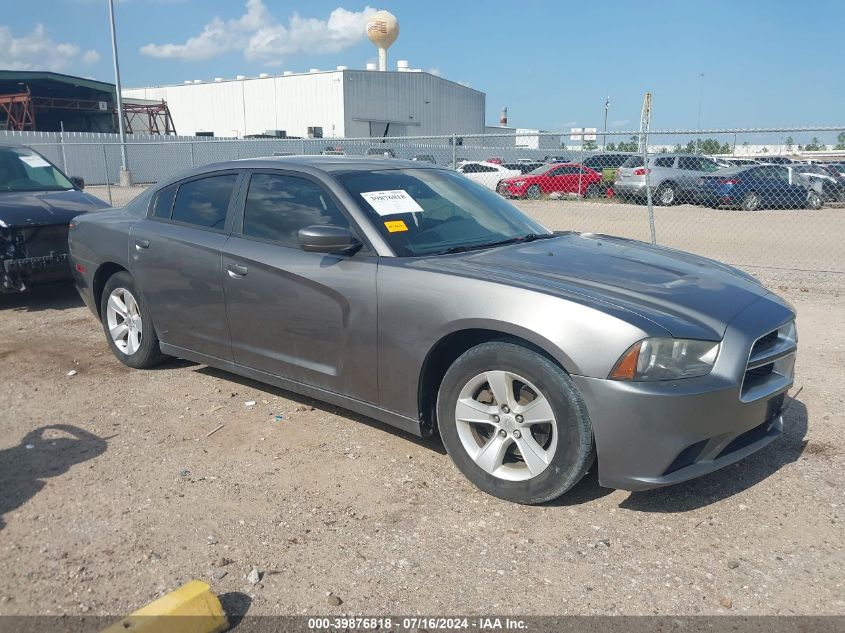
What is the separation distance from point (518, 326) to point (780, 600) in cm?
146

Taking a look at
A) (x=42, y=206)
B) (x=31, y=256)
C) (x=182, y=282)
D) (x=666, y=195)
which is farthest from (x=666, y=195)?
(x=182, y=282)

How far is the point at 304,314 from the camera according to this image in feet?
13.0

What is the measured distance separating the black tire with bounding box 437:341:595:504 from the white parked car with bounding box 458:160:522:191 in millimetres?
20951

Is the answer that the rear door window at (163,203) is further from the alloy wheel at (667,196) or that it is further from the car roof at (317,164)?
the alloy wheel at (667,196)

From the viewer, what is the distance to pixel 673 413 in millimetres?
2896

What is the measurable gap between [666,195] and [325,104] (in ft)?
112

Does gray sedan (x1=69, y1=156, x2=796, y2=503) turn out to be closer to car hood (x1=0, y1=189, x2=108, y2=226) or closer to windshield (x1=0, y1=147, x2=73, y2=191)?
car hood (x1=0, y1=189, x2=108, y2=226)

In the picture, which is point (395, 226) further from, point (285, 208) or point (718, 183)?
point (718, 183)

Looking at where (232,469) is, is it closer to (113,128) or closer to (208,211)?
(208,211)

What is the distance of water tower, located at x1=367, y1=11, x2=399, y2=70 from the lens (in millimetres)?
56312

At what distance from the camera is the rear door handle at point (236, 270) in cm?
426

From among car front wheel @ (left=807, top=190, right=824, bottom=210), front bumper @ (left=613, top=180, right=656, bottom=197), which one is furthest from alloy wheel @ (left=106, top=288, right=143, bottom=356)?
car front wheel @ (left=807, top=190, right=824, bottom=210)

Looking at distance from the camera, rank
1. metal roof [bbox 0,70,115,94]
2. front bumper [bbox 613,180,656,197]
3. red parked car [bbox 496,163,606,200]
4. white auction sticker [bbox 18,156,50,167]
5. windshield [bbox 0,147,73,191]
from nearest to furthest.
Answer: windshield [bbox 0,147,73,191]
white auction sticker [bbox 18,156,50,167]
front bumper [bbox 613,180,656,197]
red parked car [bbox 496,163,606,200]
metal roof [bbox 0,70,115,94]

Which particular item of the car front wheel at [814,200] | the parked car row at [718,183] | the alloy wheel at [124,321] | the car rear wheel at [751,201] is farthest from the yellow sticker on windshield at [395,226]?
the car front wheel at [814,200]
